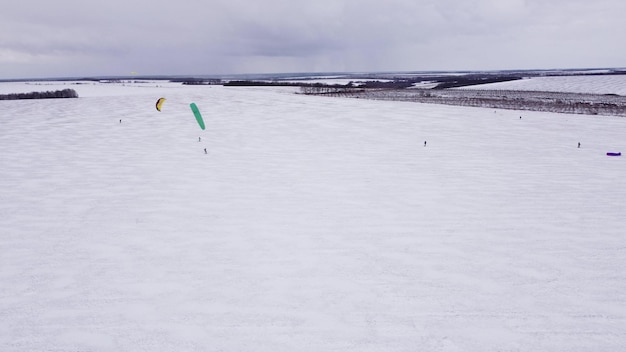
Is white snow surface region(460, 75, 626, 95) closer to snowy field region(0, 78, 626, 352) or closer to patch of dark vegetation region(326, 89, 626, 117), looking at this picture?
patch of dark vegetation region(326, 89, 626, 117)

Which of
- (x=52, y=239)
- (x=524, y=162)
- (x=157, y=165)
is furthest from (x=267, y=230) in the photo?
(x=524, y=162)

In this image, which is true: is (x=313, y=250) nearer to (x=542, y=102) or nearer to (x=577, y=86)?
(x=542, y=102)

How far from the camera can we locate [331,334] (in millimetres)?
4250

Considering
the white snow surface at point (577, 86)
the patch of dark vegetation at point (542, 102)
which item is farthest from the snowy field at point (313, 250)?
the white snow surface at point (577, 86)

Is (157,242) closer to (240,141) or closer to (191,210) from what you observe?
(191,210)

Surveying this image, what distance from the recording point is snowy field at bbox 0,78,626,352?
4.34m

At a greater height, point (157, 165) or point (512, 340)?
point (157, 165)

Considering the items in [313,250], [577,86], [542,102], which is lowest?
[313,250]

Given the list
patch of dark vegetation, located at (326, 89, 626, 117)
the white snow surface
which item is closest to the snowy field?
patch of dark vegetation, located at (326, 89, 626, 117)

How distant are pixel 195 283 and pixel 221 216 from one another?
8.69 feet

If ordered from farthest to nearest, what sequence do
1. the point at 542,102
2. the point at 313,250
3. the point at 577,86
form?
the point at 577,86, the point at 542,102, the point at 313,250

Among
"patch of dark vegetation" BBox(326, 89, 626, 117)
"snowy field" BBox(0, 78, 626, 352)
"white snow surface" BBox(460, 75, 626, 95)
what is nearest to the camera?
"snowy field" BBox(0, 78, 626, 352)

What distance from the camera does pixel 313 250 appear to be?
6262mm

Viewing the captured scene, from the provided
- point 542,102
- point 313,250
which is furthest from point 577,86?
point 313,250
